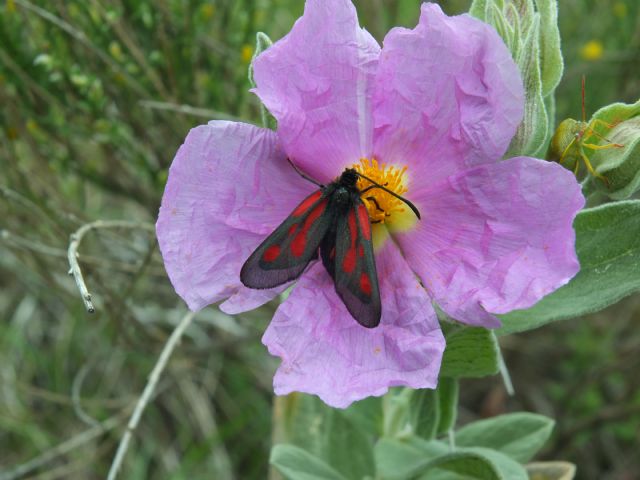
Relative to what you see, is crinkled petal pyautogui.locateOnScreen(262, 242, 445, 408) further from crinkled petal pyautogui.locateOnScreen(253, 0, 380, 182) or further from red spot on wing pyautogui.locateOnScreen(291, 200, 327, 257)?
crinkled petal pyautogui.locateOnScreen(253, 0, 380, 182)

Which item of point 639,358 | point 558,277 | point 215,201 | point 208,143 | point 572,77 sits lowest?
point 639,358

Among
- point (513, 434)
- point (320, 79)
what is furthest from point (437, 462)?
point (320, 79)

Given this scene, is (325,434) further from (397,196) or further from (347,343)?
(397,196)

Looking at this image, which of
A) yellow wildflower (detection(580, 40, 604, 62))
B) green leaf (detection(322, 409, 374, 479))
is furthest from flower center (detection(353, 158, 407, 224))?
yellow wildflower (detection(580, 40, 604, 62))

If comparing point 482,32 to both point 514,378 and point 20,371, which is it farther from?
point 20,371

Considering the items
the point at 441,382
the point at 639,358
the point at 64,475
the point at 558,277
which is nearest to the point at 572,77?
the point at 639,358

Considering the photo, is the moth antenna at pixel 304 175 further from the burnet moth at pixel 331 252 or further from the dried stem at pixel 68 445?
the dried stem at pixel 68 445
